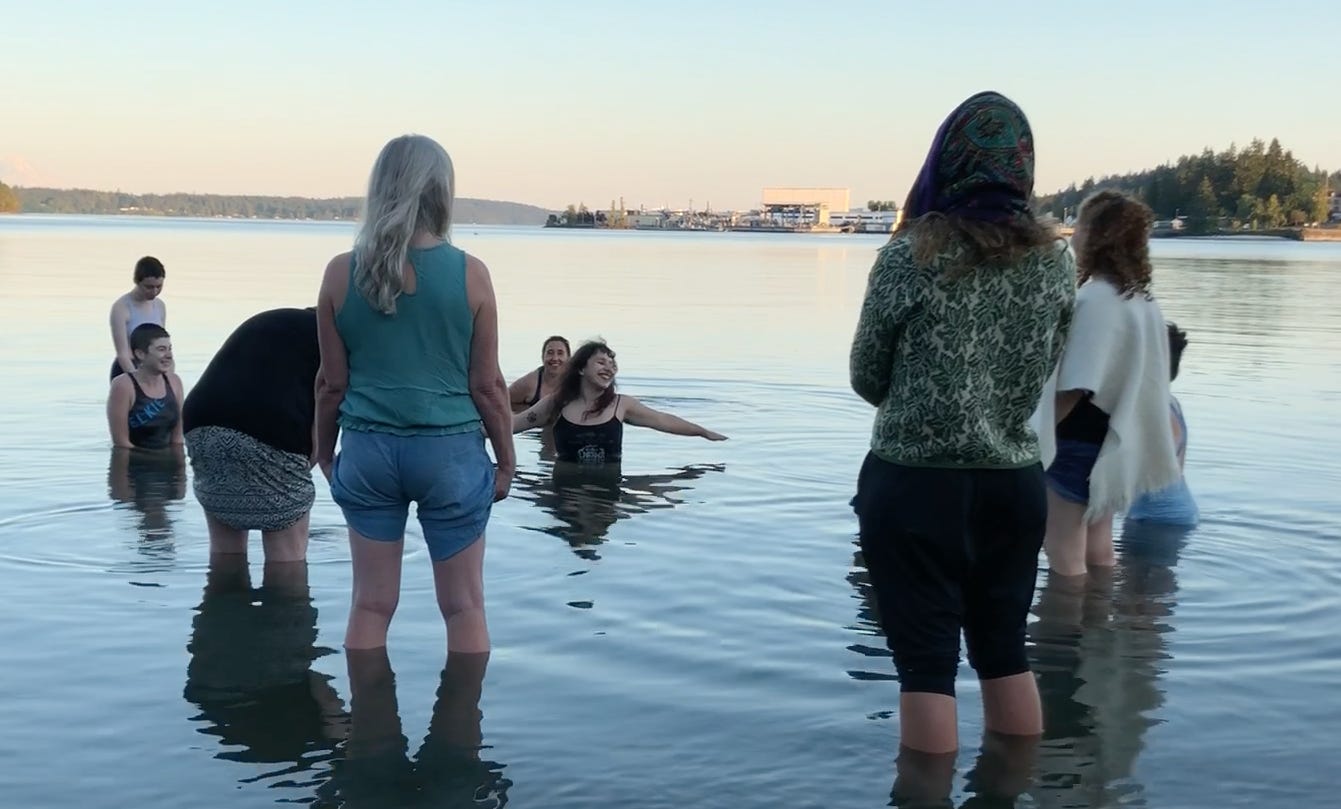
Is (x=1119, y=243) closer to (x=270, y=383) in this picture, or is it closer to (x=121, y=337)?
(x=270, y=383)

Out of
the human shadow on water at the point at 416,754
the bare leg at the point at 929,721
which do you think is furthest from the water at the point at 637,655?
the bare leg at the point at 929,721

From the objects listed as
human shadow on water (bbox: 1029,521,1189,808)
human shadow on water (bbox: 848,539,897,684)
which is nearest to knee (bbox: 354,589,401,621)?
human shadow on water (bbox: 848,539,897,684)

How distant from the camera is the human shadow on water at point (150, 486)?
27.7 feet

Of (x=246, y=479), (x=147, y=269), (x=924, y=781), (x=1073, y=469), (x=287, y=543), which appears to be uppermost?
(x=147, y=269)

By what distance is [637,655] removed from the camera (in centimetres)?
618

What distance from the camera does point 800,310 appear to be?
2969 centimetres

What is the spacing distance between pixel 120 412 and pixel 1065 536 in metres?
7.94

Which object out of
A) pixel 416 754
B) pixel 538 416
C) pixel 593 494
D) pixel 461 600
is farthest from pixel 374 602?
pixel 538 416

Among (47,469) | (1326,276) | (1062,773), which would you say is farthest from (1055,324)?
(1326,276)

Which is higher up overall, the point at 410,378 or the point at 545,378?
the point at 410,378

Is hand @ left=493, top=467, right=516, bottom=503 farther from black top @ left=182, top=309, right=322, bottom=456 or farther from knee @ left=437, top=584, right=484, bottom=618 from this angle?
black top @ left=182, top=309, right=322, bottom=456

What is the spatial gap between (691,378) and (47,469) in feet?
27.4

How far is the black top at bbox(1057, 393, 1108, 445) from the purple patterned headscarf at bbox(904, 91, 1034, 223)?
303cm

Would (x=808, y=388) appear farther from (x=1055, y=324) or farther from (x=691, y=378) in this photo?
(x=1055, y=324)
